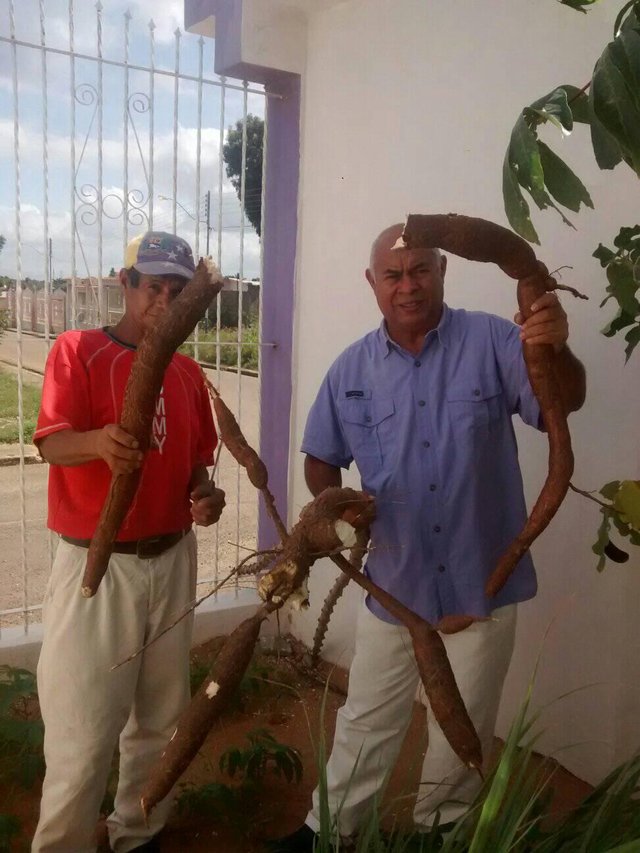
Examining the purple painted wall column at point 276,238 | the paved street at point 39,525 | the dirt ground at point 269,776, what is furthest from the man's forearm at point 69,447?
the purple painted wall column at point 276,238

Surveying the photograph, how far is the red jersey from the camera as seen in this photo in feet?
6.76

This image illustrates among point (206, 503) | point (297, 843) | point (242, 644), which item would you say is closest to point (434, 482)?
point (206, 503)

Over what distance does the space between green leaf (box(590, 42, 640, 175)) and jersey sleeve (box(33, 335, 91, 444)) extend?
4.76ft

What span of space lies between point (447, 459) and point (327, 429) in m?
0.40

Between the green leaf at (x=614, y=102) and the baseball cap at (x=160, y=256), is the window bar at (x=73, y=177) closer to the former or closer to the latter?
the baseball cap at (x=160, y=256)

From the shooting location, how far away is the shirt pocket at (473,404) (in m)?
2.16

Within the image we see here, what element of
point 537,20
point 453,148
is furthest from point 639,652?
point 537,20

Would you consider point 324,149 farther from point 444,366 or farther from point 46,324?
point 444,366

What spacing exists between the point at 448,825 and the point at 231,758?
40.2 inches

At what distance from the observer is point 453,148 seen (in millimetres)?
3281

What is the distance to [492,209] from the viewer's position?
3143 mm

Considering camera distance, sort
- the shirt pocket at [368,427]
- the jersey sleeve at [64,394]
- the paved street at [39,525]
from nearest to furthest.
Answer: the jersey sleeve at [64,394] < the shirt pocket at [368,427] < the paved street at [39,525]

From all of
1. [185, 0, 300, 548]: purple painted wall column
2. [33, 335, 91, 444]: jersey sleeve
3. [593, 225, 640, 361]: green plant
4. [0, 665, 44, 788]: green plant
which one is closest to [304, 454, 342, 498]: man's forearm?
[33, 335, 91, 444]: jersey sleeve

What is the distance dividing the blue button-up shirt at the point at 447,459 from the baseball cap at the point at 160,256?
612 mm
